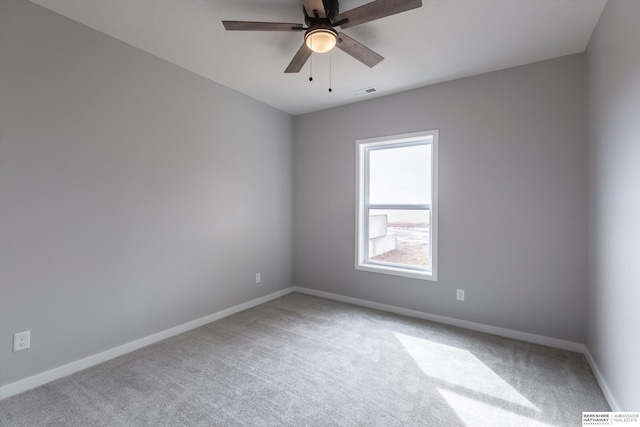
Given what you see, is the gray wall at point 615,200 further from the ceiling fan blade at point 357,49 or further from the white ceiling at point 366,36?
the ceiling fan blade at point 357,49

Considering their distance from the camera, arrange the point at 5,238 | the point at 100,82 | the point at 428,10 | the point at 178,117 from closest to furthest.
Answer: the point at 5,238 < the point at 428,10 < the point at 100,82 < the point at 178,117

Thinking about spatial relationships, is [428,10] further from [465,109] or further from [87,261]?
[87,261]

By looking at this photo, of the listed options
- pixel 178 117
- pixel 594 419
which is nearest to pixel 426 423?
pixel 594 419

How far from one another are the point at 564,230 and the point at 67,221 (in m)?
4.16

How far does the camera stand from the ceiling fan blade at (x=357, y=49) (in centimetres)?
211

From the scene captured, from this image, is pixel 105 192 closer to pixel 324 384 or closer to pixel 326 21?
pixel 326 21

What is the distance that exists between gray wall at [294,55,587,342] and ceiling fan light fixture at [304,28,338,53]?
179 centimetres

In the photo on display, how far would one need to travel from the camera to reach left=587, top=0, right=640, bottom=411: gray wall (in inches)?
62.2

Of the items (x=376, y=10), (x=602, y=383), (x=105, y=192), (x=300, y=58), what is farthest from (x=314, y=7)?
A: (x=602, y=383)

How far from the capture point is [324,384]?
213cm

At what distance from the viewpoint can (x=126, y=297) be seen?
2.58 meters

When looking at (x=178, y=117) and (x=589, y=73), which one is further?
(x=178, y=117)

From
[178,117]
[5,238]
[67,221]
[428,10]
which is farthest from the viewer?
[178,117]

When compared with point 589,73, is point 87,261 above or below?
below
